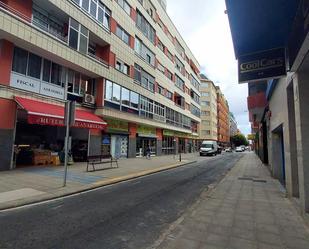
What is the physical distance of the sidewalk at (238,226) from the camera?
14.6 ft

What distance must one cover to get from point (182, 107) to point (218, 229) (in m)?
40.1

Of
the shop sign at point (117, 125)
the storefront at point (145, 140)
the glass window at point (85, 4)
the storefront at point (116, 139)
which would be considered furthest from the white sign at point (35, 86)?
the storefront at point (145, 140)

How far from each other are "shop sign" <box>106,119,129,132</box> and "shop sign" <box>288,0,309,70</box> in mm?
17785

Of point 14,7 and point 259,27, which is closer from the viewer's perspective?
point 259,27

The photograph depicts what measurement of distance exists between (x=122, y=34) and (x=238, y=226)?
22.5 metres

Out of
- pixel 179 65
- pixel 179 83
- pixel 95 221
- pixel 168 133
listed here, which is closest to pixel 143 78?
pixel 168 133

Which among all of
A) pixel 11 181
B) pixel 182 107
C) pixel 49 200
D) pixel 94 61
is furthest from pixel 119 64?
pixel 182 107

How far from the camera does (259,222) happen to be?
18.9ft

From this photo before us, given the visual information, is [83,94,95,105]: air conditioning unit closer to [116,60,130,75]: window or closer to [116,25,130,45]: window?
[116,60,130,75]: window

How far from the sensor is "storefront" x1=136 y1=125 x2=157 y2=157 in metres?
28.1

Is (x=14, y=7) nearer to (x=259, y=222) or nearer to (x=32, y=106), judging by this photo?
(x=32, y=106)

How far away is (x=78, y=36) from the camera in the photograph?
58.0ft

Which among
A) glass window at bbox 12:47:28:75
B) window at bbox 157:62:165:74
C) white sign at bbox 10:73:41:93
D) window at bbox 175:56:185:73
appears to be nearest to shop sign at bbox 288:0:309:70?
white sign at bbox 10:73:41:93

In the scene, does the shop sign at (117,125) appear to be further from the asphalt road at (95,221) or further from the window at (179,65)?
the window at (179,65)
